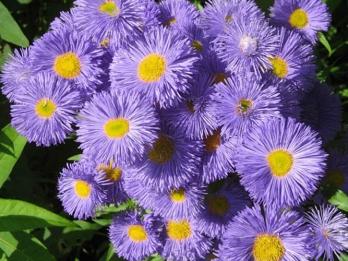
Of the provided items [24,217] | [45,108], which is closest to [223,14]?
[45,108]

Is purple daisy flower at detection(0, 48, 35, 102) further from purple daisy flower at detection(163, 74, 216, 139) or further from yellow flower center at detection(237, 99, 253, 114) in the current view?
yellow flower center at detection(237, 99, 253, 114)

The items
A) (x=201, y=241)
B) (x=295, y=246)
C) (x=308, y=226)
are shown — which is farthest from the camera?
(x=201, y=241)

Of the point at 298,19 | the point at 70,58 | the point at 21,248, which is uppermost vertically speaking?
the point at 298,19

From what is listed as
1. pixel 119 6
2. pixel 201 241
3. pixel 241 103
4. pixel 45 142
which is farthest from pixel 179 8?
pixel 201 241

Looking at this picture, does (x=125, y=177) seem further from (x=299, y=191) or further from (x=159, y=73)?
(x=299, y=191)

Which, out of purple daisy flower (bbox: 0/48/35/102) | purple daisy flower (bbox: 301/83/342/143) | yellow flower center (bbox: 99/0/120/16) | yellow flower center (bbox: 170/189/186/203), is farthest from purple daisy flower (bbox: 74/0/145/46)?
purple daisy flower (bbox: 301/83/342/143)

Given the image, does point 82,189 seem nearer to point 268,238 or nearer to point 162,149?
point 162,149
